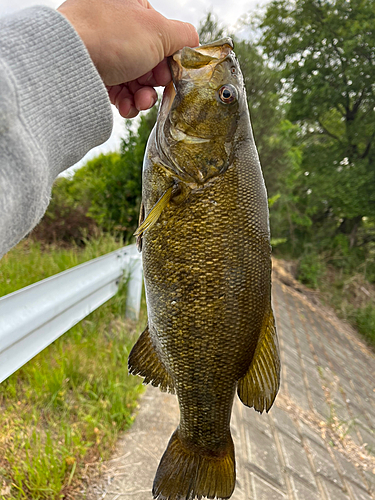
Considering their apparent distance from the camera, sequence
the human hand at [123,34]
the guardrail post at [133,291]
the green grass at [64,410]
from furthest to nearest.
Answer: the guardrail post at [133,291] < the green grass at [64,410] < the human hand at [123,34]

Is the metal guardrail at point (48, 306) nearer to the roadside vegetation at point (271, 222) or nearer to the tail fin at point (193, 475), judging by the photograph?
the roadside vegetation at point (271, 222)

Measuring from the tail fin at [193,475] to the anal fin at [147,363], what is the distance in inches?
10.4

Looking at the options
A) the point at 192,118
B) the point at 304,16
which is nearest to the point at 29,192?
the point at 192,118

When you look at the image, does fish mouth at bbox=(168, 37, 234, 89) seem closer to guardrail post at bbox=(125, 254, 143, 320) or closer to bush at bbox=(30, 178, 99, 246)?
guardrail post at bbox=(125, 254, 143, 320)

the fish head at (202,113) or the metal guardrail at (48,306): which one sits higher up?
the fish head at (202,113)

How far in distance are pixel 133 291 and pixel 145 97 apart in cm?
268

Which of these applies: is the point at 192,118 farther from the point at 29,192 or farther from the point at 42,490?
the point at 42,490

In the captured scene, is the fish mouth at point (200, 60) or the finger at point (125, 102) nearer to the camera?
the fish mouth at point (200, 60)

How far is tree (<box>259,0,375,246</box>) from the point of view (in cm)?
1675

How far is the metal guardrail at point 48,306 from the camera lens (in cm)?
189

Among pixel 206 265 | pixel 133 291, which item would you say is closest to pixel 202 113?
pixel 206 265

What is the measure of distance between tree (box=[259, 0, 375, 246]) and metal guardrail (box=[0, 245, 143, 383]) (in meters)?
14.7

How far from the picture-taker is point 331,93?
56.8 ft

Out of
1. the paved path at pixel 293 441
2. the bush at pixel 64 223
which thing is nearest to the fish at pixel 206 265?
the paved path at pixel 293 441
